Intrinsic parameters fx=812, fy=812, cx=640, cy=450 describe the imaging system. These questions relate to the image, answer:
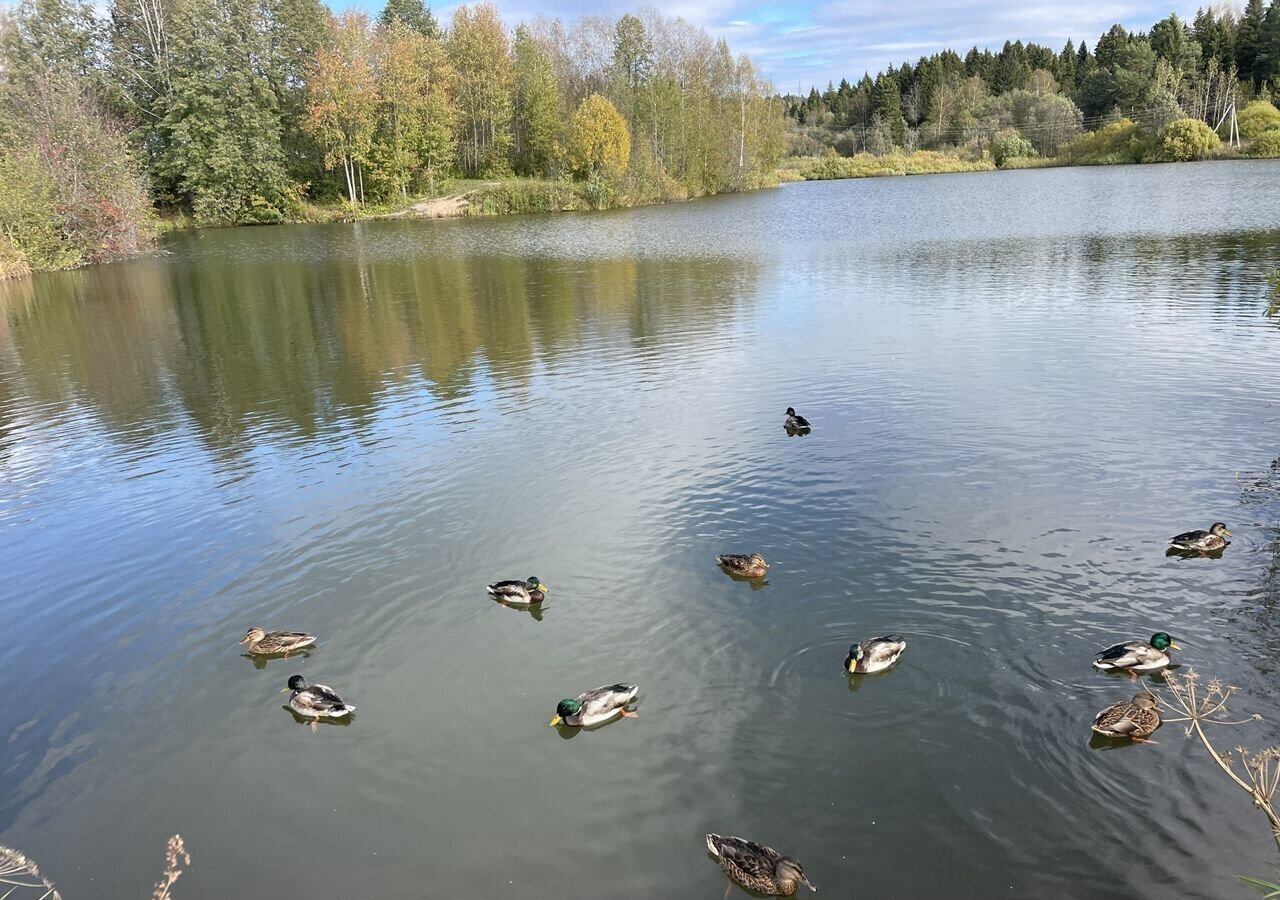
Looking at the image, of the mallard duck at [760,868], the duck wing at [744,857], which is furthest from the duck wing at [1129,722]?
the duck wing at [744,857]

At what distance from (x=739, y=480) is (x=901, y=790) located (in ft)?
23.9

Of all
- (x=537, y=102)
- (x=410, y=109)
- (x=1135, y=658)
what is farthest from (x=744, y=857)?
(x=537, y=102)

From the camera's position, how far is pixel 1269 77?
336 feet

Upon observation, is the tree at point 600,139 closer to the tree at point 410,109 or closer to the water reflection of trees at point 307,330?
the tree at point 410,109

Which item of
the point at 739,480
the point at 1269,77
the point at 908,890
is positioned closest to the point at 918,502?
the point at 739,480

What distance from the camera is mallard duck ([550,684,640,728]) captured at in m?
8.27

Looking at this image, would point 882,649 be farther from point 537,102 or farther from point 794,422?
point 537,102

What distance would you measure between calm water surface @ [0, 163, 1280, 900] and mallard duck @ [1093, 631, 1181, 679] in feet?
1.66

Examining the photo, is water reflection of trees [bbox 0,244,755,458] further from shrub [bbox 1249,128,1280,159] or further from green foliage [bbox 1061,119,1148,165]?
green foliage [bbox 1061,119,1148,165]

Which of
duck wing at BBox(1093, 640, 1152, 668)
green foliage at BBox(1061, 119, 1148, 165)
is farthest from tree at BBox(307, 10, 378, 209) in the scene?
green foliage at BBox(1061, 119, 1148, 165)

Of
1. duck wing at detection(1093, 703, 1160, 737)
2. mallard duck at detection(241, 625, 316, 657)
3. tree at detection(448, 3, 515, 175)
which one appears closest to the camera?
duck wing at detection(1093, 703, 1160, 737)

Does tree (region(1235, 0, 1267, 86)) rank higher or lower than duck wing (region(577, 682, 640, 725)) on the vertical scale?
higher

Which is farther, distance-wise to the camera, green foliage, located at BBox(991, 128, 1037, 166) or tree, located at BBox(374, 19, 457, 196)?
green foliage, located at BBox(991, 128, 1037, 166)

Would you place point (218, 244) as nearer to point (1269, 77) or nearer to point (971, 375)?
point (971, 375)
